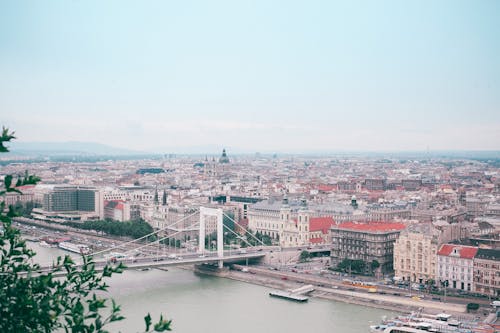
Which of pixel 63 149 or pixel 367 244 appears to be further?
pixel 63 149

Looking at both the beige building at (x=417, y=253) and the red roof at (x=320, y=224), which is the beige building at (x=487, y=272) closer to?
the beige building at (x=417, y=253)

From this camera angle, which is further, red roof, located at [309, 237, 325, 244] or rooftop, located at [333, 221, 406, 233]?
red roof, located at [309, 237, 325, 244]

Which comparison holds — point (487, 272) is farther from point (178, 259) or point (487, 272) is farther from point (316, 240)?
point (316, 240)

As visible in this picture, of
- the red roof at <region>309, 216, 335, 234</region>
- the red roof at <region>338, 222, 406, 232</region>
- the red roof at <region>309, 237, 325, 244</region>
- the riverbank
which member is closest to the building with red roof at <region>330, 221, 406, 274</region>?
the red roof at <region>338, 222, 406, 232</region>

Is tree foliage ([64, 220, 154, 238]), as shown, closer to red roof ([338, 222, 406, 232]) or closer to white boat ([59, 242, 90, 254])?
white boat ([59, 242, 90, 254])

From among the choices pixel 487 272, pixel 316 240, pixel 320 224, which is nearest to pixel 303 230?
pixel 316 240

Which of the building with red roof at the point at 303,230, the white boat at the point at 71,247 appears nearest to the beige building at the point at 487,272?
the building with red roof at the point at 303,230

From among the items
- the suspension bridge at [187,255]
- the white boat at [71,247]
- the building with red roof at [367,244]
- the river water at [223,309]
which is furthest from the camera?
the white boat at [71,247]
